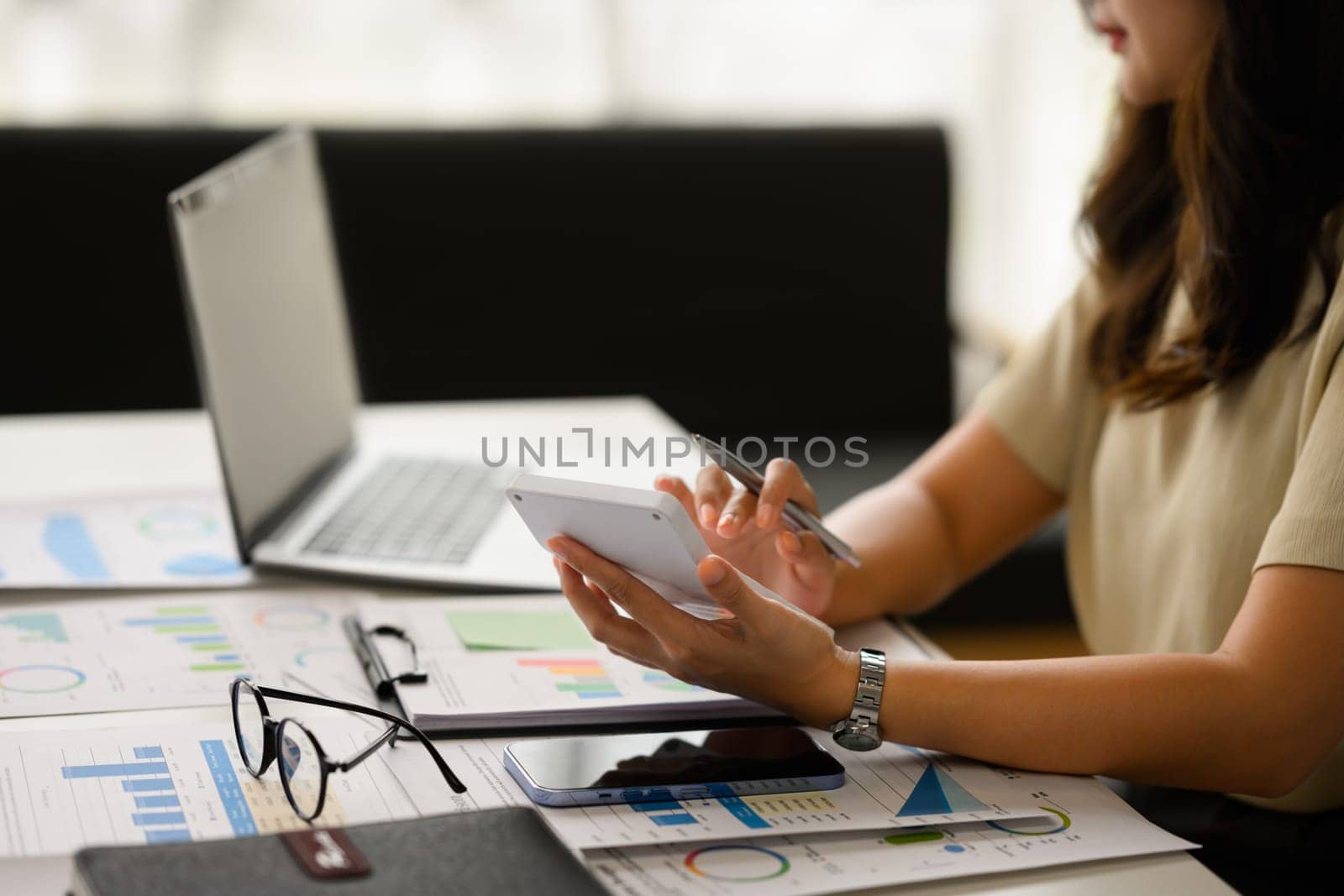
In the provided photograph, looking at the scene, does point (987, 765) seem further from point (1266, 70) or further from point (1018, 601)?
point (1018, 601)

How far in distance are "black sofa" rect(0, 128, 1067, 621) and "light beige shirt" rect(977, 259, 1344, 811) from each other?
3.13 feet

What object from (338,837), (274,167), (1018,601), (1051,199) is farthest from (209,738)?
(1051,199)

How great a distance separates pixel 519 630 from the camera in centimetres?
104

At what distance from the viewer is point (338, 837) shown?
26.7 inches

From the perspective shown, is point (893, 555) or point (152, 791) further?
Result: point (893, 555)

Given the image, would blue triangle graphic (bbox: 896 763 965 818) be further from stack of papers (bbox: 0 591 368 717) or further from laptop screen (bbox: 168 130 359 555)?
laptop screen (bbox: 168 130 359 555)

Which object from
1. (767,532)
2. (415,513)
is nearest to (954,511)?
(767,532)

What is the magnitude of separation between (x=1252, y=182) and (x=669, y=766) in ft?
2.10

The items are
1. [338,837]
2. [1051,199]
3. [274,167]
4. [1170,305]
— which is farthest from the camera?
[1051,199]

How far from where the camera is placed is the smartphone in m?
Answer: 0.77

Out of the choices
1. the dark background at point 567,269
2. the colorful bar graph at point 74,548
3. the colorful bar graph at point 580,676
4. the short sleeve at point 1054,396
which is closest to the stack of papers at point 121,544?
the colorful bar graph at point 74,548

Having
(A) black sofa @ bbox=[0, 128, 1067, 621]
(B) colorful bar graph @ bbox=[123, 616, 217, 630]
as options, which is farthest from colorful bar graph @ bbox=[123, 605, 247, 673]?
(A) black sofa @ bbox=[0, 128, 1067, 621]

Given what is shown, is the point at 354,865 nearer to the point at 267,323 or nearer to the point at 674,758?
the point at 674,758

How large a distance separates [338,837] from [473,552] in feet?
1.82
